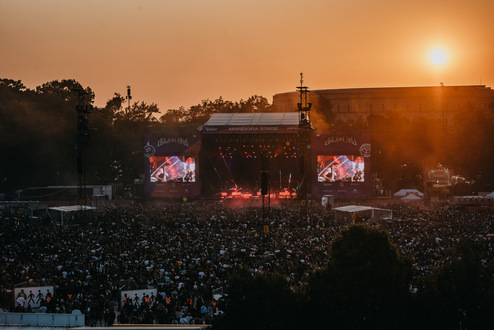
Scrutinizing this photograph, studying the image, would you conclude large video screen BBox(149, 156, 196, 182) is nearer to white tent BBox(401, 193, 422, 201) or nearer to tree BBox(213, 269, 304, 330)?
white tent BBox(401, 193, 422, 201)

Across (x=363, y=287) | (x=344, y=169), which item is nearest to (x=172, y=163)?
(x=344, y=169)

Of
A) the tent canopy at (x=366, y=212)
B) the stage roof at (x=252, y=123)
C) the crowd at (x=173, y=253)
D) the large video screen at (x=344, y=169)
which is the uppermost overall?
the stage roof at (x=252, y=123)

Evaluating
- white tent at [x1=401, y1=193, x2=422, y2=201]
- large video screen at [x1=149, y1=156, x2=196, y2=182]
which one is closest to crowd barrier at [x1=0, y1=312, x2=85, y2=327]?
large video screen at [x1=149, y1=156, x2=196, y2=182]

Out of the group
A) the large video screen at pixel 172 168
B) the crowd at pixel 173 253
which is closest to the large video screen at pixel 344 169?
the large video screen at pixel 172 168

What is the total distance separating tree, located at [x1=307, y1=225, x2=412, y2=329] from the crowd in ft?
7.30

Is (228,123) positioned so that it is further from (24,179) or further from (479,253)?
(479,253)

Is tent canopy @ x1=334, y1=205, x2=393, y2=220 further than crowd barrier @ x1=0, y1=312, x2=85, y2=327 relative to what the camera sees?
Yes

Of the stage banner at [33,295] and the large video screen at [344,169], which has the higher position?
the large video screen at [344,169]

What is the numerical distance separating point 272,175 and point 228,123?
23.2 ft

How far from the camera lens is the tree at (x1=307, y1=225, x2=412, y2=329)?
13.3 m

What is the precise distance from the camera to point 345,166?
168 feet

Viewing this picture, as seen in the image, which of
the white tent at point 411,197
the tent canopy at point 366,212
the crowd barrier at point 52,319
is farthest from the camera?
the white tent at point 411,197

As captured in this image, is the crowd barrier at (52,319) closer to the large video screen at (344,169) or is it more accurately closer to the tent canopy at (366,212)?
the tent canopy at (366,212)

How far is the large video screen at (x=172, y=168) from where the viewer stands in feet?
171
